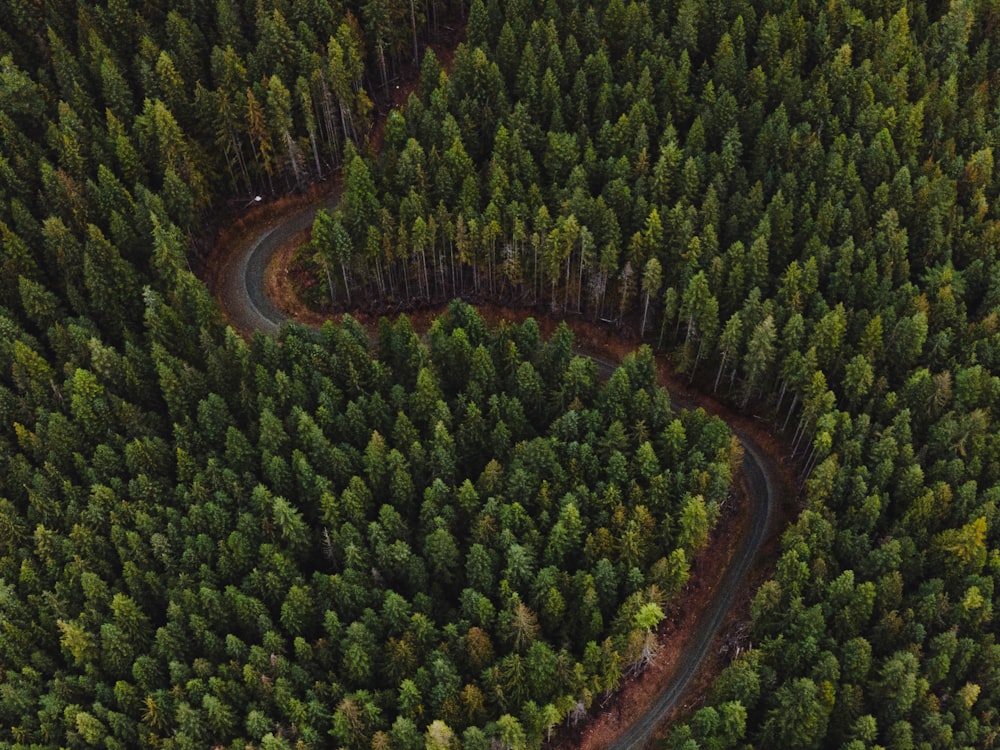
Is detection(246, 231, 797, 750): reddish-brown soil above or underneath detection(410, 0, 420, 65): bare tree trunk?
underneath

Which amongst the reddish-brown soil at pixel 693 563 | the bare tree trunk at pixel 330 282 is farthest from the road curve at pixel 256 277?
the bare tree trunk at pixel 330 282

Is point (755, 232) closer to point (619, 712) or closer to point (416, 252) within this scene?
point (416, 252)

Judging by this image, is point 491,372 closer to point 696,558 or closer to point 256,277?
point 696,558

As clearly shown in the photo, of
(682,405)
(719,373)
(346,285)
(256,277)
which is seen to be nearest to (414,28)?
(346,285)

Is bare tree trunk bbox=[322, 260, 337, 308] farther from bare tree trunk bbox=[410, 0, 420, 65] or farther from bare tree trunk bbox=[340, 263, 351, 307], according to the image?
bare tree trunk bbox=[410, 0, 420, 65]

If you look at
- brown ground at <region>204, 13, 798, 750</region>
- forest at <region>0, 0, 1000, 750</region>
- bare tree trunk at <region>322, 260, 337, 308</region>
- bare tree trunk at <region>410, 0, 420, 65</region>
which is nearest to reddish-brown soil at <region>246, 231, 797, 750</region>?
brown ground at <region>204, 13, 798, 750</region>

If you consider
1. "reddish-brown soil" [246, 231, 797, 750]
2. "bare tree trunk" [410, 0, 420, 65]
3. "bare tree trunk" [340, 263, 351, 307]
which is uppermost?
"bare tree trunk" [410, 0, 420, 65]

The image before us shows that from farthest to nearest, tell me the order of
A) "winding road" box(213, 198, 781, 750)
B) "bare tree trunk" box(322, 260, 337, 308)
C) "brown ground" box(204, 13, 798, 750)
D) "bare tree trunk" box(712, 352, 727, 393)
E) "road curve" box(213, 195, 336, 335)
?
"road curve" box(213, 195, 336, 335) → "bare tree trunk" box(322, 260, 337, 308) → "bare tree trunk" box(712, 352, 727, 393) → "winding road" box(213, 198, 781, 750) → "brown ground" box(204, 13, 798, 750)
